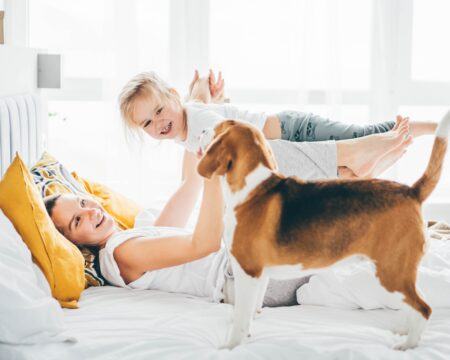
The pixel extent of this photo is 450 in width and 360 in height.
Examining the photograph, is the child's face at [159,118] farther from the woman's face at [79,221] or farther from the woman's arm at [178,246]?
the woman's arm at [178,246]

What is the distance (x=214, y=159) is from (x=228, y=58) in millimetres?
2384

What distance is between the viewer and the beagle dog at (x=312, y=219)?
110 cm

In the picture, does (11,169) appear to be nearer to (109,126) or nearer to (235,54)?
(109,126)

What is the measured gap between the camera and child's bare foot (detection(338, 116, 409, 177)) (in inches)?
67.1

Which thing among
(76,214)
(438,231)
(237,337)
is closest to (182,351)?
(237,337)

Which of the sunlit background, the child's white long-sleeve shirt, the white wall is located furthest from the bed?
the sunlit background

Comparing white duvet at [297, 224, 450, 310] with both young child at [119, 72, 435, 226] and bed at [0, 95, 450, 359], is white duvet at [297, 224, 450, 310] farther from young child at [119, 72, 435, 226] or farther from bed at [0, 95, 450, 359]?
young child at [119, 72, 435, 226]

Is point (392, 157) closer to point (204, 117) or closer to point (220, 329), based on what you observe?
point (204, 117)

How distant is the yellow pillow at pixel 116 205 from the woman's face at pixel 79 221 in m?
0.24

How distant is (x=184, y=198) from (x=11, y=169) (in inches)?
24.5

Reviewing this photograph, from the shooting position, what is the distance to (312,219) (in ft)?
3.66

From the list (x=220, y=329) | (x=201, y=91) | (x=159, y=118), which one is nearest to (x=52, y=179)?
(x=159, y=118)

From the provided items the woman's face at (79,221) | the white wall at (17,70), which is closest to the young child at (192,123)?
the woman's face at (79,221)

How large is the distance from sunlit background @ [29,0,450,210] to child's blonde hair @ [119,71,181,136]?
111cm
